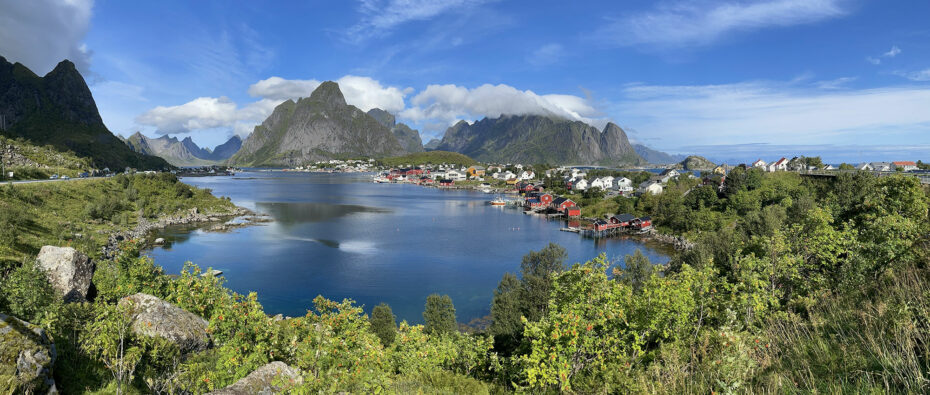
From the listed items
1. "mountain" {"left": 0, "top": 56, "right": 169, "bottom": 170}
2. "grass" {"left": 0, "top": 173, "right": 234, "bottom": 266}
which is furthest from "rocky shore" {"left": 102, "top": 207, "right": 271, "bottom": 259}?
"mountain" {"left": 0, "top": 56, "right": 169, "bottom": 170}

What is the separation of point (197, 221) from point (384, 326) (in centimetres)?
4840

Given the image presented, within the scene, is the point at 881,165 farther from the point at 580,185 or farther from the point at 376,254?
the point at 376,254

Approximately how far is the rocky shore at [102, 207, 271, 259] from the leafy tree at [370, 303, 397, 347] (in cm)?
3337

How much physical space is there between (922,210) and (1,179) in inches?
3177

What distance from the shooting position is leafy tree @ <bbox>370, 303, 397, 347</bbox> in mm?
18594

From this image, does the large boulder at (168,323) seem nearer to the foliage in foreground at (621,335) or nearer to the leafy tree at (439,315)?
the foliage in foreground at (621,335)

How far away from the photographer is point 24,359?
6520mm

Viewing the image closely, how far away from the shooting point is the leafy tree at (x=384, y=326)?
61.0 feet

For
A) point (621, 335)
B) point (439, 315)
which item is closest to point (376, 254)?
point (439, 315)

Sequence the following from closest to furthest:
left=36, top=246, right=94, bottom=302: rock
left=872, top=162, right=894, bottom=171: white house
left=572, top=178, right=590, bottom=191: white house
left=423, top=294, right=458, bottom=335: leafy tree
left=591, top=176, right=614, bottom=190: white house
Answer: left=36, top=246, right=94, bottom=302: rock → left=423, top=294, right=458, bottom=335: leafy tree → left=872, top=162, right=894, bottom=171: white house → left=572, top=178, right=590, bottom=191: white house → left=591, top=176, right=614, bottom=190: white house

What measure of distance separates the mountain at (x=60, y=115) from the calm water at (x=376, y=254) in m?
67.0

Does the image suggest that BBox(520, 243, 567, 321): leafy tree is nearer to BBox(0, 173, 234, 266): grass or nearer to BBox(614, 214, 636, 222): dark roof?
BBox(0, 173, 234, 266): grass

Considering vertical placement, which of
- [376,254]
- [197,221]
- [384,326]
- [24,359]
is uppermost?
[24,359]

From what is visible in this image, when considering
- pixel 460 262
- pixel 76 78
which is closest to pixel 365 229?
pixel 460 262
